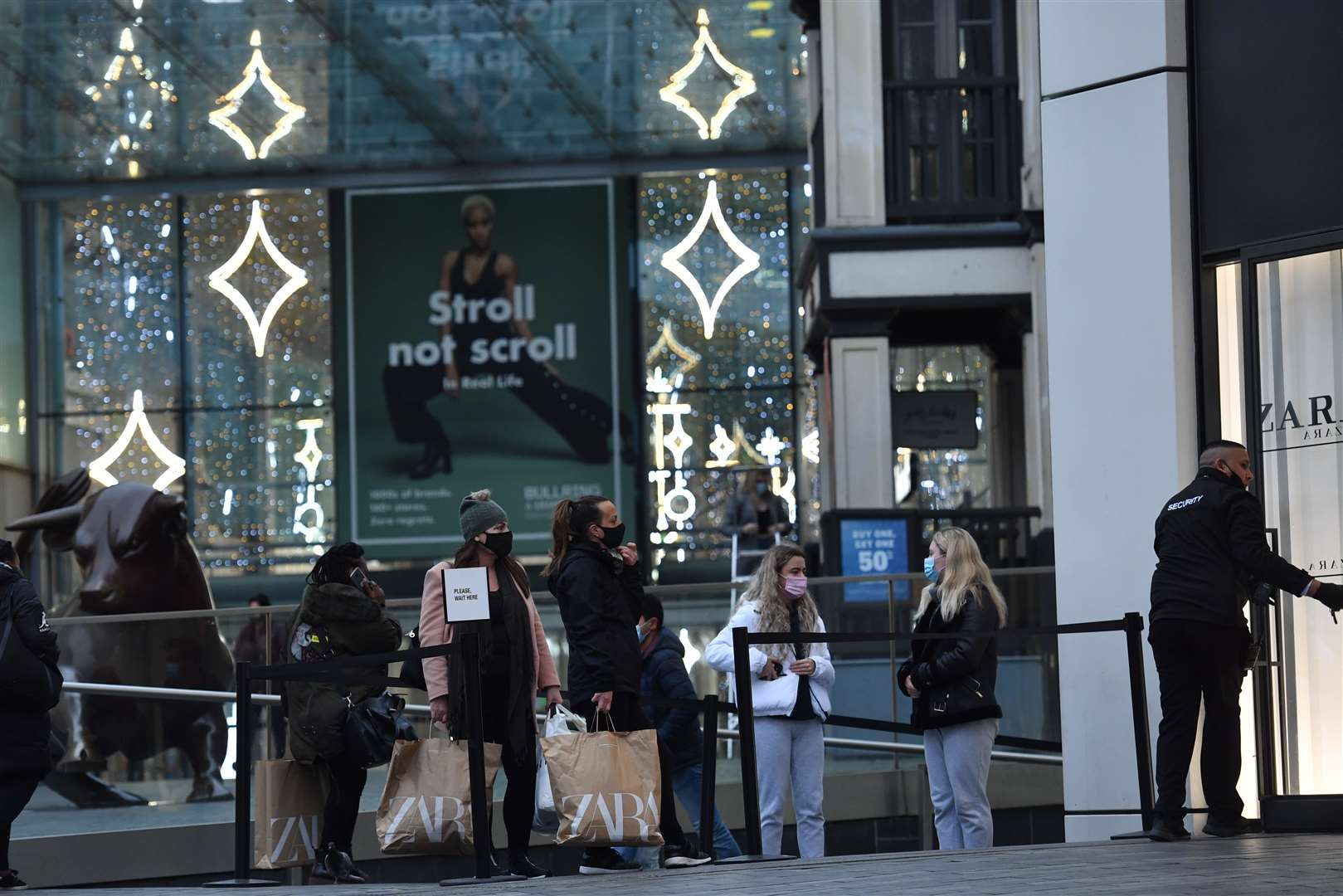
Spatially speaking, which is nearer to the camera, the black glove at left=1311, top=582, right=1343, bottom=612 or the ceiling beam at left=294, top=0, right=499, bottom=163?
the black glove at left=1311, top=582, right=1343, bottom=612

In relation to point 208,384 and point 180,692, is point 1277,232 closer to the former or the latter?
point 180,692

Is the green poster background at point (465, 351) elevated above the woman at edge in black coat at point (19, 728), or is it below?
above

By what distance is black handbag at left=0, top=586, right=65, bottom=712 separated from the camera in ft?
33.4

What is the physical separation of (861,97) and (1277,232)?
10.1 meters

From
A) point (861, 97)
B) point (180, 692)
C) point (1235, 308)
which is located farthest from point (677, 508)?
point (1235, 308)

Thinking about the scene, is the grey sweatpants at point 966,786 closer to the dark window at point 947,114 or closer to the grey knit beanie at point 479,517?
the grey knit beanie at point 479,517

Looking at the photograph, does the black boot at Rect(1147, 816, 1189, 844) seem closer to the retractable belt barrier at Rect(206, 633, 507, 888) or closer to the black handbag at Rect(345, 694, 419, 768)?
the retractable belt barrier at Rect(206, 633, 507, 888)

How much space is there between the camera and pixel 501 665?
31.2 feet

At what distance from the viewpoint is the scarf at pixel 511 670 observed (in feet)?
30.5

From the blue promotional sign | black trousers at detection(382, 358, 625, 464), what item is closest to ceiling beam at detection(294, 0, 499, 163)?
black trousers at detection(382, 358, 625, 464)

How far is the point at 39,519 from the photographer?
15977 mm

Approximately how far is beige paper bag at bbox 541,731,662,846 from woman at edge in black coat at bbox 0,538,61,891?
2829 mm

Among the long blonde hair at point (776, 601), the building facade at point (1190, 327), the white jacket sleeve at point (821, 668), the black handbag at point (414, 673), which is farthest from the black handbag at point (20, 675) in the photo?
the building facade at point (1190, 327)

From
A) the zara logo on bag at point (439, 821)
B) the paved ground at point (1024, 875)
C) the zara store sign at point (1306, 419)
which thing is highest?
the zara store sign at point (1306, 419)
